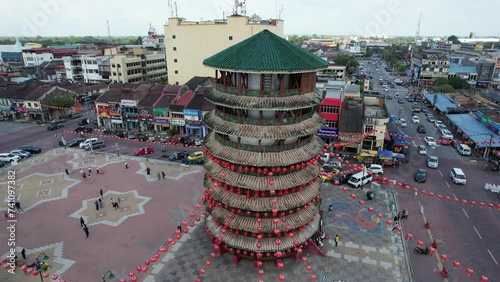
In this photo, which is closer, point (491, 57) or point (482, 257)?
point (482, 257)

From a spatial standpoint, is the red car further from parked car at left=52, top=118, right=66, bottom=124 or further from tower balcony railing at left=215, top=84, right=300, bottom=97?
tower balcony railing at left=215, top=84, right=300, bottom=97

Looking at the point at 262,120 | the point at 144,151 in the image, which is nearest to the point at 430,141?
the point at 262,120

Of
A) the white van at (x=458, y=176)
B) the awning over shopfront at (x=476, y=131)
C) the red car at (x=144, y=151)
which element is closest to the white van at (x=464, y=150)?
the awning over shopfront at (x=476, y=131)

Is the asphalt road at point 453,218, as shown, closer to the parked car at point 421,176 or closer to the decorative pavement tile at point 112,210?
the parked car at point 421,176

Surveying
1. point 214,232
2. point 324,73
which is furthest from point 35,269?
point 324,73

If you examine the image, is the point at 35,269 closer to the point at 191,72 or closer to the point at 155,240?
the point at 155,240

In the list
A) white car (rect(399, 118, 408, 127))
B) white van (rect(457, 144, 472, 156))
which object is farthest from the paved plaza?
white car (rect(399, 118, 408, 127))
